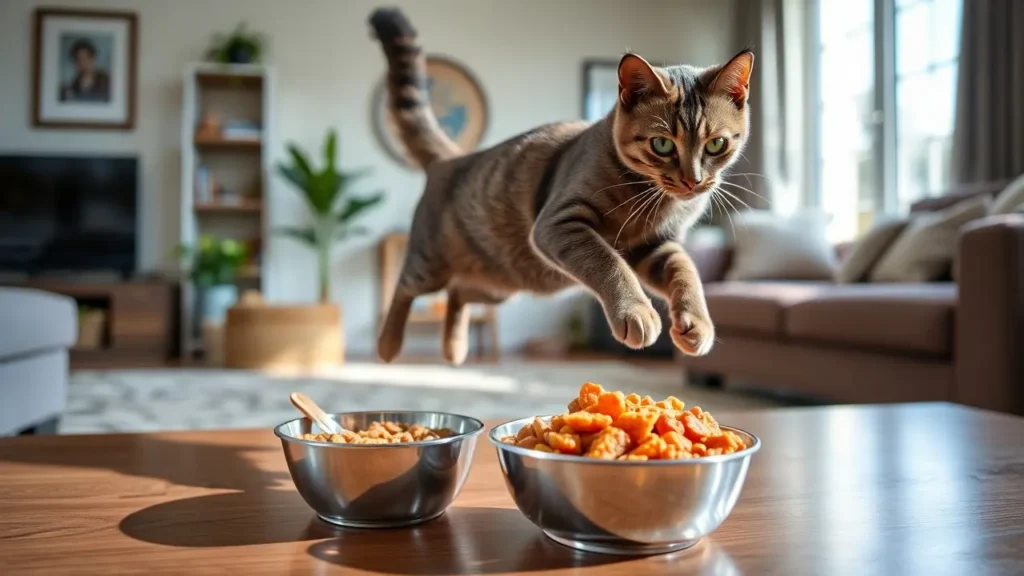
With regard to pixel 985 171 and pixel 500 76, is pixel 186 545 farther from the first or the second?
pixel 500 76

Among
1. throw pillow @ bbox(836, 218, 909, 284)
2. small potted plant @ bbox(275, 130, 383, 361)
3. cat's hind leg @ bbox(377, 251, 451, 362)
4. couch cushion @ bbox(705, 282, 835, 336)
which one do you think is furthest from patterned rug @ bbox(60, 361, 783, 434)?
cat's hind leg @ bbox(377, 251, 451, 362)

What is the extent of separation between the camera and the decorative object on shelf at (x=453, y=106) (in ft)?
18.0

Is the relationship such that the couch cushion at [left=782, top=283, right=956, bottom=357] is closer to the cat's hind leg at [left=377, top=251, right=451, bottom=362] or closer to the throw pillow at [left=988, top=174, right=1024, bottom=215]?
the throw pillow at [left=988, top=174, right=1024, bottom=215]

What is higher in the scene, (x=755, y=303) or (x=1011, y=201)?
(x=1011, y=201)

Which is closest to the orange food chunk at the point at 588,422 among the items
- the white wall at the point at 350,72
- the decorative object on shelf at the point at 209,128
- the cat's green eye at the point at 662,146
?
the cat's green eye at the point at 662,146

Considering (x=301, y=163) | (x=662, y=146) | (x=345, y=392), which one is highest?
(x=301, y=163)

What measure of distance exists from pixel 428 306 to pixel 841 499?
4573mm

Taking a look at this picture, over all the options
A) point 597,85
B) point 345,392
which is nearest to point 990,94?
point 597,85

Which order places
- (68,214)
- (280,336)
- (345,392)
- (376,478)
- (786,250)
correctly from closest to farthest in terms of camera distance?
(376,478) < (345,392) < (786,250) < (280,336) < (68,214)

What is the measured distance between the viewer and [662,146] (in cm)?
66

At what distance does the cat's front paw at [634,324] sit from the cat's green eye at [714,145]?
0.14 m

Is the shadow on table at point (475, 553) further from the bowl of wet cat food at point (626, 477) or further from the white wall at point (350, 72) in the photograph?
the white wall at point (350, 72)

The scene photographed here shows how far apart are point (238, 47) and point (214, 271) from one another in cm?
138

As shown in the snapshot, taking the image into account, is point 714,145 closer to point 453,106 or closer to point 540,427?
point 540,427
